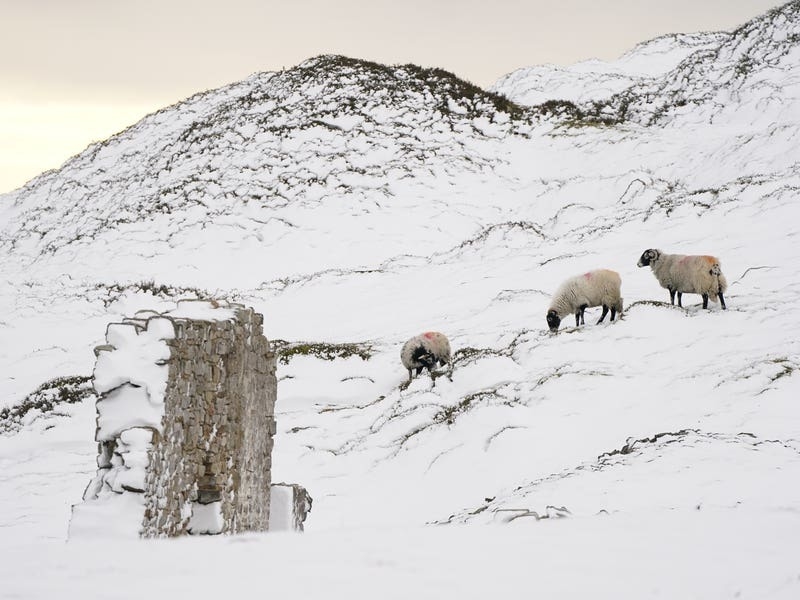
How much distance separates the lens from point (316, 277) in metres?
30.2

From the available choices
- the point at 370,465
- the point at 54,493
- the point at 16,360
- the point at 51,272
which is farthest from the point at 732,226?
the point at 51,272

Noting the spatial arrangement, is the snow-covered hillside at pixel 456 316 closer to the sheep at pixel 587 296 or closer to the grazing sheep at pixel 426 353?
the sheep at pixel 587 296

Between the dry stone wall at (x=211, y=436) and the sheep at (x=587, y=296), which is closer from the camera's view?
the dry stone wall at (x=211, y=436)

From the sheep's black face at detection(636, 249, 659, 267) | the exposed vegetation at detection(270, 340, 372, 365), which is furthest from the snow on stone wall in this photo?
the exposed vegetation at detection(270, 340, 372, 365)

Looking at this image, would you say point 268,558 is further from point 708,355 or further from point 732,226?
point 732,226

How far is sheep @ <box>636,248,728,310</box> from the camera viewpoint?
48.8 ft

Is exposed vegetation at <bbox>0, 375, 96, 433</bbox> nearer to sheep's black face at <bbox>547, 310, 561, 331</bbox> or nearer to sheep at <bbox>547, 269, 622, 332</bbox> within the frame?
sheep's black face at <bbox>547, 310, 561, 331</bbox>

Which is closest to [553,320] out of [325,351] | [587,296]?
[587,296]

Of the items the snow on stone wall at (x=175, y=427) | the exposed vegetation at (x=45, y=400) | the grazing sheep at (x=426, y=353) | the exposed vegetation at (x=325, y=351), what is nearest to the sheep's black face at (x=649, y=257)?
the grazing sheep at (x=426, y=353)

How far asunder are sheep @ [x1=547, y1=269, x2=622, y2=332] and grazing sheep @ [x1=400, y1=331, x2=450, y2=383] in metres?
2.58

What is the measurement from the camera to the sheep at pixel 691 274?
48.8ft

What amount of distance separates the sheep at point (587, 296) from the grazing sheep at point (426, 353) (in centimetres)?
258

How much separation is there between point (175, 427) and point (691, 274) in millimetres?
12453

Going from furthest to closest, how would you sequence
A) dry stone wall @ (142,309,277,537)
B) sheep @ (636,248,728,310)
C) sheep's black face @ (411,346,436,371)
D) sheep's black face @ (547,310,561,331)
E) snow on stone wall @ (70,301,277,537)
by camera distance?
sheep's black face @ (411,346,436,371) → sheep's black face @ (547,310,561,331) → sheep @ (636,248,728,310) → dry stone wall @ (142,309,277,537) → snow on stone wall @ (70,301,277,537)
